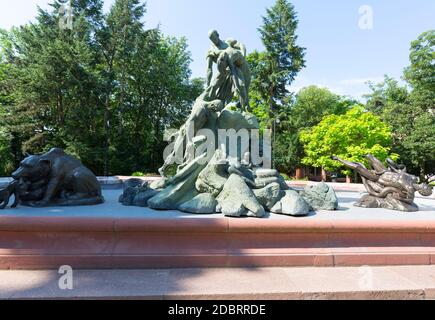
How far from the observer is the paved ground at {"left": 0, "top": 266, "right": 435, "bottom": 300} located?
9.59ft

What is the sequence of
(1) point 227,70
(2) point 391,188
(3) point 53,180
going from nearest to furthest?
(3) point 53,180 < (2) point 391,188 < (1) point 227,70

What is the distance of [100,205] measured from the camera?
5672 millimetres

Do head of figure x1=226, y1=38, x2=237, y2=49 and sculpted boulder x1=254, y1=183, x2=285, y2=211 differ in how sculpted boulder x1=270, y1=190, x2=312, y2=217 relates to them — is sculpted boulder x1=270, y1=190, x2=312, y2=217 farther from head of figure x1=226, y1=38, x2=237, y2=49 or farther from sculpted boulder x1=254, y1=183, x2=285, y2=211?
head of figure x1=226, y1=38, x2=237, y2=49

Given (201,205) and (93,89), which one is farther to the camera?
(93,89)

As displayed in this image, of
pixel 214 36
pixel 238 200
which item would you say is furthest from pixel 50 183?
pixel 214 36

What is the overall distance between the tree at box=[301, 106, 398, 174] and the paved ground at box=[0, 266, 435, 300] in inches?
765

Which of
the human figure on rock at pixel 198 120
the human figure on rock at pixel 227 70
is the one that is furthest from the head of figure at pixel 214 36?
the human figure on rock at pixel 198 120

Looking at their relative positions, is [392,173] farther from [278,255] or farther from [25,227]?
[25,227]

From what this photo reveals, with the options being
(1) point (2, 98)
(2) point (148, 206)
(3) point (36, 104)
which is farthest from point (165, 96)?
(2) point (148, 206)

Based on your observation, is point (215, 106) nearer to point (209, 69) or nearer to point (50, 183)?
point (209, 69)

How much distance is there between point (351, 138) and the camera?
2352 centimetres

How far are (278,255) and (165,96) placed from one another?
91.9 ft

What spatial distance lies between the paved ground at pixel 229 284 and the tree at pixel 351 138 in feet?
63.7

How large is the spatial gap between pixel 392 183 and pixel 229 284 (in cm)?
419
